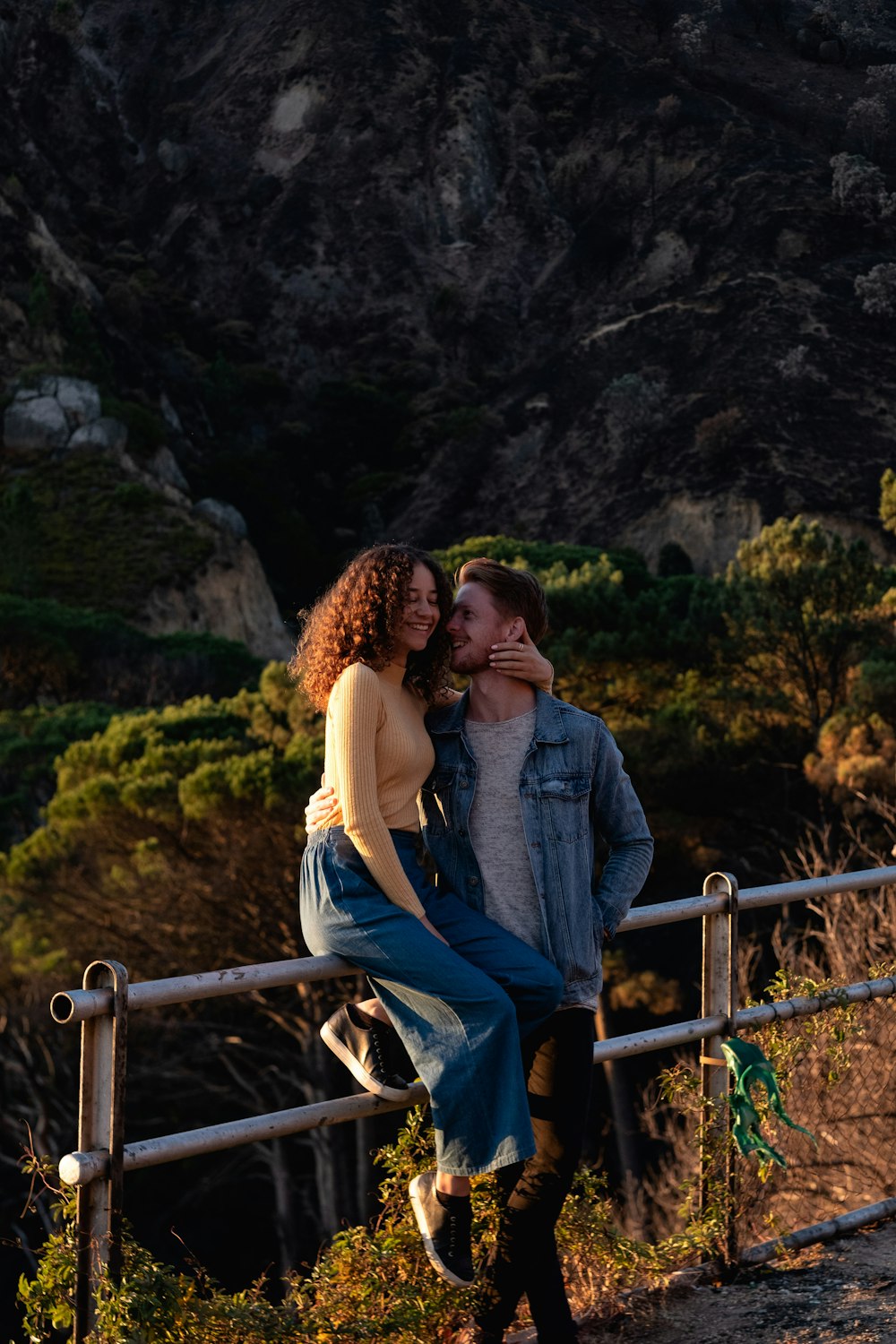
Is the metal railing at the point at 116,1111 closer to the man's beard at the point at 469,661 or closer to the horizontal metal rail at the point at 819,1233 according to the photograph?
the man's beard at the point at 469,661

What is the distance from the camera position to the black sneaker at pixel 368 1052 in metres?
2.78

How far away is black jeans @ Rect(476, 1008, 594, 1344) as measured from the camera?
2746 mm

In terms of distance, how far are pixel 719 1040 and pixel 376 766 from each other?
1.23 m

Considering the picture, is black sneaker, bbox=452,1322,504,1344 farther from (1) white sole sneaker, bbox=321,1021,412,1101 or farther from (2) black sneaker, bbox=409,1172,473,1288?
(1) white sole sneaker, bbox=321,1021,412,1101

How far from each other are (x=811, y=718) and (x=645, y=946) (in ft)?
13.3

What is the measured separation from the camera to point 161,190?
6309cm

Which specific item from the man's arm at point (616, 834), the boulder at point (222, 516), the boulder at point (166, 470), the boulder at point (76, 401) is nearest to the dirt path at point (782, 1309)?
the man's arm at point (616, 834)

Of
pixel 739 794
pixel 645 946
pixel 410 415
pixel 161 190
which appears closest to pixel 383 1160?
pixel 739 794

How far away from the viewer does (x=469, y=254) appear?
5938 cm

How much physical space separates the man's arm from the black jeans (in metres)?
0.22

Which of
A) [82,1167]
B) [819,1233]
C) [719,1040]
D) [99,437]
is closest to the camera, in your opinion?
[82,1167]

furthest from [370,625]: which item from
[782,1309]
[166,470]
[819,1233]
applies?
[166,470]

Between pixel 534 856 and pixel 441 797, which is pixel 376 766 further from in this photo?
pixel 534 856

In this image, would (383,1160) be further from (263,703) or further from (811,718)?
(811,718)
